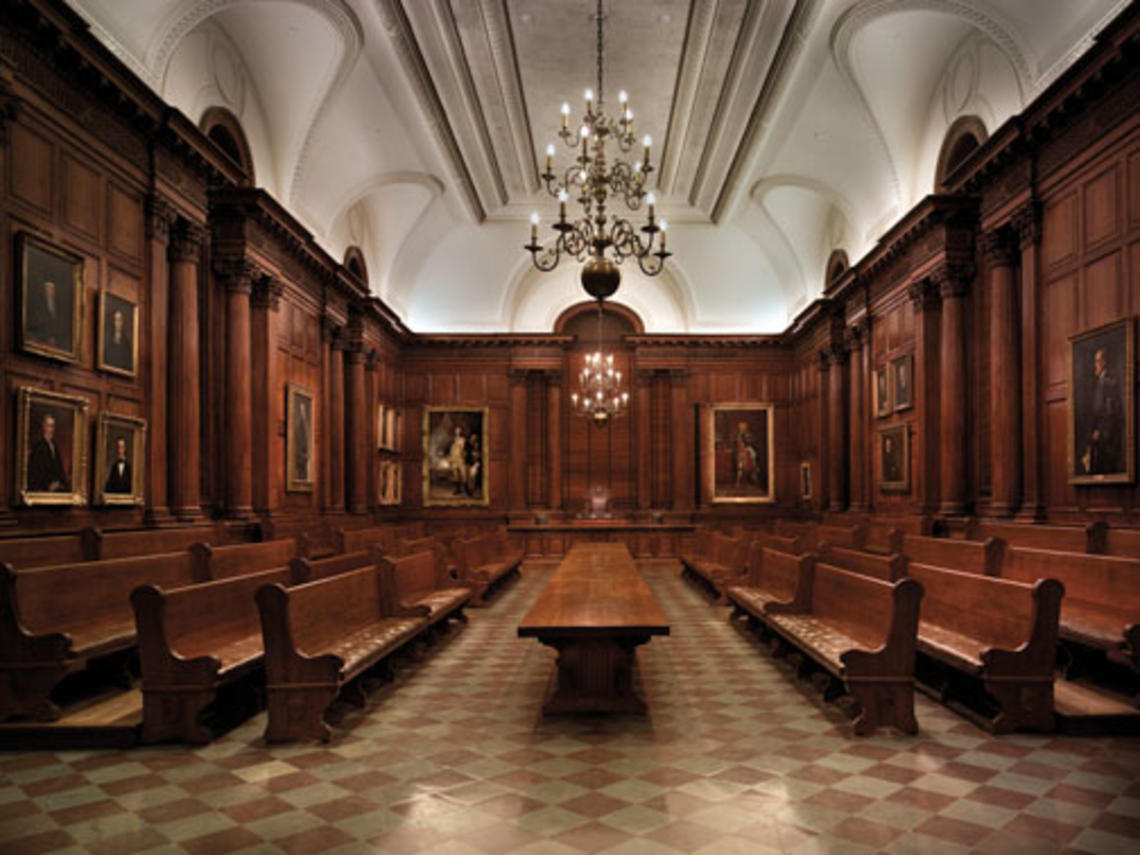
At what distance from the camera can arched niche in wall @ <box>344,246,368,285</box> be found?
16.1 metres

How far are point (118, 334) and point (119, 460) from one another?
125cm

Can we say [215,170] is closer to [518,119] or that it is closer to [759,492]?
[518,119]

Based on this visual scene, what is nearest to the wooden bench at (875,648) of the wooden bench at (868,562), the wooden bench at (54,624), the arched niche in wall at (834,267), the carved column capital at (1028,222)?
the wooden bench at (868,562)

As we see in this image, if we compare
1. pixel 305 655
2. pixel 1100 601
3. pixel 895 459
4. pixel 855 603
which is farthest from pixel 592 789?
pixel 895 459

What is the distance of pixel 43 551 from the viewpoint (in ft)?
22.8

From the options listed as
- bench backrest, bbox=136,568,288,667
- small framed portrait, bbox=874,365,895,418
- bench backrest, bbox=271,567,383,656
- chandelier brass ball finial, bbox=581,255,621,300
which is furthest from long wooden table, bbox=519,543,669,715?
small framed portrait, bbox=874,365,895,418

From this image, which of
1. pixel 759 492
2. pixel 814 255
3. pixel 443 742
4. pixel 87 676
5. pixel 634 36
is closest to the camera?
pixel 443 742

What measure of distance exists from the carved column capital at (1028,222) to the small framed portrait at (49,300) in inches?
395

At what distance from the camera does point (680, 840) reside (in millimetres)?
3633

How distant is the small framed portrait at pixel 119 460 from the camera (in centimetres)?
823

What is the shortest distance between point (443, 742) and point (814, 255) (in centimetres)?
1530

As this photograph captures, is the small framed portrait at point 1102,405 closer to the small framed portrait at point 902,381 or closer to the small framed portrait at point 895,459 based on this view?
the small framed portrait at point 902,381

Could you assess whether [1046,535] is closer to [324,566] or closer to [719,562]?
[719,562]

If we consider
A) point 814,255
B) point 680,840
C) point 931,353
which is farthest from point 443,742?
point 814,255
